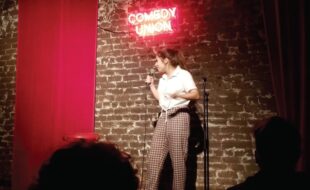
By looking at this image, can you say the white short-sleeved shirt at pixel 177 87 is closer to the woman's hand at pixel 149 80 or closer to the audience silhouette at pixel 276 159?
the woman's hand at pixel 149 80

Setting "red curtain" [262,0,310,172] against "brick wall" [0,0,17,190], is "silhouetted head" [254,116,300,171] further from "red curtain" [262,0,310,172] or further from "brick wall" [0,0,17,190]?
"brick wall" [0,0,17,190]

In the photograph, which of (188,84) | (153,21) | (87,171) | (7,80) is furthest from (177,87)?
(87,171)

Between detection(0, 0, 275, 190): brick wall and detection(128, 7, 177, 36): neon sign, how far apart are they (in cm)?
10

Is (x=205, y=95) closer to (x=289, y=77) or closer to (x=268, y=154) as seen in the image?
(x=289, y=77)

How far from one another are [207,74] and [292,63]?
1.06m

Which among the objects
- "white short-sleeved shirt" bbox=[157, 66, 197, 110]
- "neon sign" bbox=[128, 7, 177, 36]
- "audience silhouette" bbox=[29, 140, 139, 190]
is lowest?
"audience silhouette" bbox=[29, 140, 139, 190]

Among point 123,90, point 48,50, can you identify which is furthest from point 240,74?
point 48,50

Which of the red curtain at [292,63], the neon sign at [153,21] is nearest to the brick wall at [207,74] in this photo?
the neon sign at [153,21]

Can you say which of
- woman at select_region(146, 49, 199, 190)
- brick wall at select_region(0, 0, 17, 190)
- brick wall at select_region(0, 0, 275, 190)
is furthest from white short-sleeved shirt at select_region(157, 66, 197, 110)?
brick wall at select_region(0, 0, 17, 190)

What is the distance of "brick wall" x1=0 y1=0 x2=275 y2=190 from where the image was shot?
437 cm

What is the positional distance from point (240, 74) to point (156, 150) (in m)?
1.34

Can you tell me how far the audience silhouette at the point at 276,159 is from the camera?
5.14 feet

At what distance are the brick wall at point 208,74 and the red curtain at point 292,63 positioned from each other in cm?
26

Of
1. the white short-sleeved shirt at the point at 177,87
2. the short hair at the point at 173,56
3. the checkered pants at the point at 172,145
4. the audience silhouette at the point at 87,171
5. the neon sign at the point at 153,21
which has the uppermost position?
the neon sign at the point at 153,21
